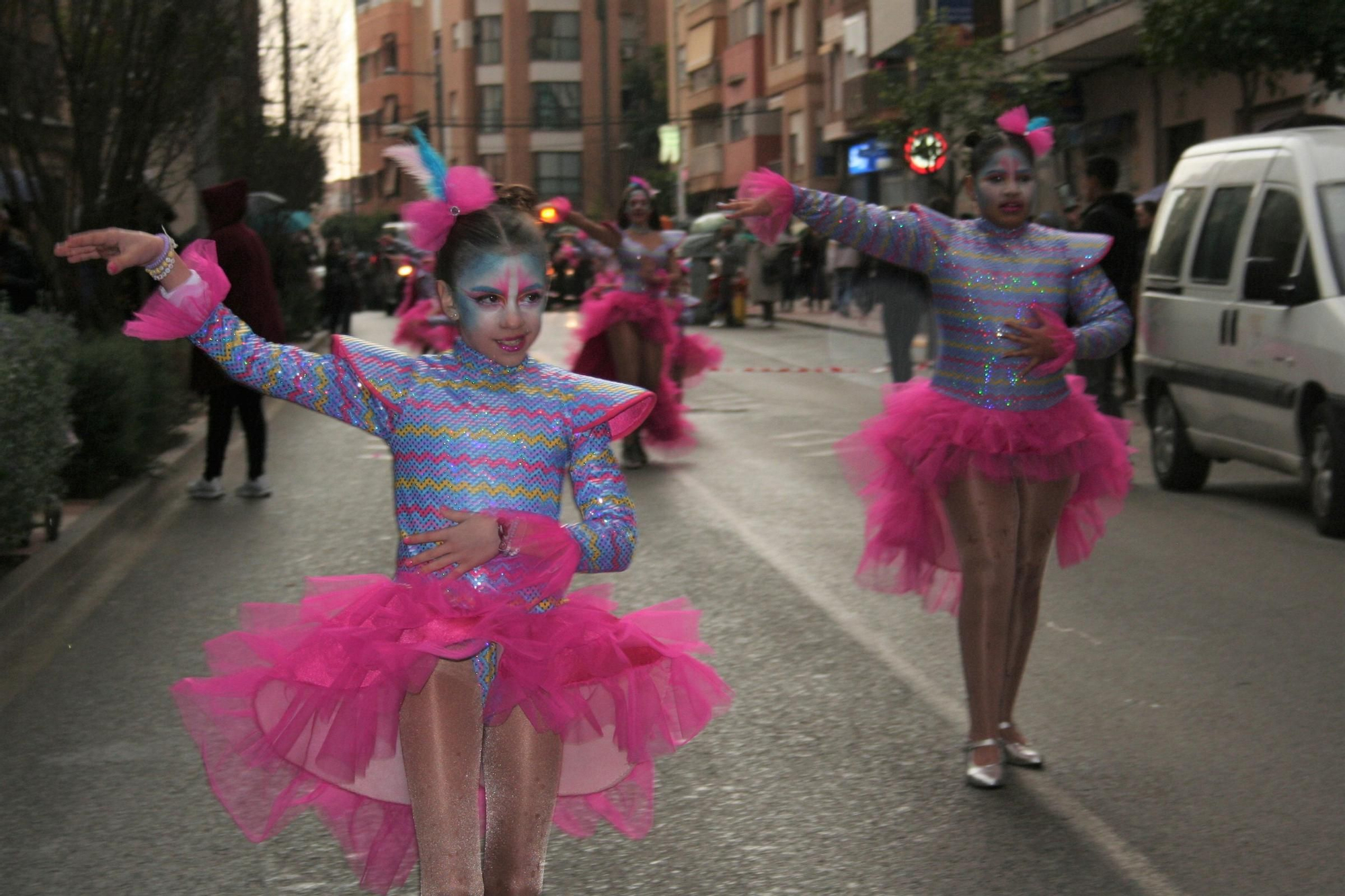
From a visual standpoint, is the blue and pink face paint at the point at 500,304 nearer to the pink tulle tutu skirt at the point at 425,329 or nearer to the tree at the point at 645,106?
the pink tulle tutu skirt at the point at 425,329

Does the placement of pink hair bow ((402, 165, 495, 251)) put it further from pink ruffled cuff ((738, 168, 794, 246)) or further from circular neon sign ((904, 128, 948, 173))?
circular neon sign ((904, 128, 948, 173))

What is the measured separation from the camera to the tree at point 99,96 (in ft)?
48.0

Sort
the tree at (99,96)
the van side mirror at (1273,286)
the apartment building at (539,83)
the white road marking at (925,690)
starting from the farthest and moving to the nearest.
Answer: the apartment building at (539,83) → the tree at (99,96) → the van side mirror at (1273,286) → the white road marking at (925,690)

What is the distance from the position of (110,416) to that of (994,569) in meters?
8.02

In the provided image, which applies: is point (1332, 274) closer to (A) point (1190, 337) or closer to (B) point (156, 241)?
(A) point (1190, 337)

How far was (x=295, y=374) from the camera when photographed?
Result: 3.47 m

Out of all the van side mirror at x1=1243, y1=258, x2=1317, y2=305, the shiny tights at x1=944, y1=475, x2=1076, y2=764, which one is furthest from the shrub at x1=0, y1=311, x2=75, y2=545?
the van side mirror at x1=1243, y1=258, x2=1317, y2=305

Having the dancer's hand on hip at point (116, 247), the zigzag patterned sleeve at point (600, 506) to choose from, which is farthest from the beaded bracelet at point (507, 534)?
the dancer's hand on hip at point (116, 247)

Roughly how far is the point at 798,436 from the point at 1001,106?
10.6 m

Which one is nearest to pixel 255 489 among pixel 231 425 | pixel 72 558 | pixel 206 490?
pixel 206 490

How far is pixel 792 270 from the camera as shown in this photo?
130ft

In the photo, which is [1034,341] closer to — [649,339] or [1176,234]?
[1176,234]

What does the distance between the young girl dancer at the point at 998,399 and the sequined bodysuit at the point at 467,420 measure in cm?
195

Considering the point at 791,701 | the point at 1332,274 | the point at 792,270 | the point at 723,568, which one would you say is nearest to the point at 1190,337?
the point at 1332,274
